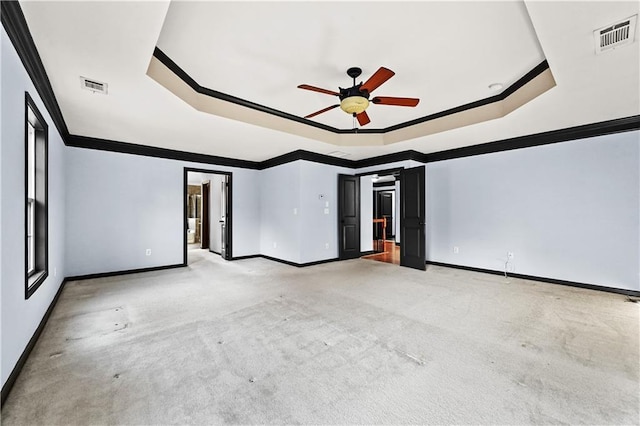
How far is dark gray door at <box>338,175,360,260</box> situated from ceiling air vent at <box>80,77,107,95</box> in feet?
14.6

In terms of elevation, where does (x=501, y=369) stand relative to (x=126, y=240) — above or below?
below

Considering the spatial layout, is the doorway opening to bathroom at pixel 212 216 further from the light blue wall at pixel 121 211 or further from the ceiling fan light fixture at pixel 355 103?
the ceiling fan light fixture at pixel 355 103

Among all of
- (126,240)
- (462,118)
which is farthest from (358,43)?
(126,240)

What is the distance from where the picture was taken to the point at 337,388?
6.09 feet

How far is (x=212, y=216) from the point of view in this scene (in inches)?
317

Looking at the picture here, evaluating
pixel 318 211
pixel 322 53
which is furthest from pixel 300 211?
pixel 322 53

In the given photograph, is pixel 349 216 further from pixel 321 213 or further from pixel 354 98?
pixel 354 98

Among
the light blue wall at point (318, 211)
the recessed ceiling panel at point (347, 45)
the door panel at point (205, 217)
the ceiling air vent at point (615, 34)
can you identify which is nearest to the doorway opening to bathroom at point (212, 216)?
the door panel at point (205, 217)

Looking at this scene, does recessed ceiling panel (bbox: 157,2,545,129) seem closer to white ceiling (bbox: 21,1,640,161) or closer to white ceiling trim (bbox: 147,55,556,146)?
white ceiling (bbox: 21,1,640,161)

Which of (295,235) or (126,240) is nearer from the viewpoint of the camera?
(126,240)

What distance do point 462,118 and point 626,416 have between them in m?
3.58

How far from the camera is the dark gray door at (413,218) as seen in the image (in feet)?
17.9

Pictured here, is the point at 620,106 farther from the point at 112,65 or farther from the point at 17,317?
the point at 17,317

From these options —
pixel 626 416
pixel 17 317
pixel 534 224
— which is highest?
pixel 534 224
